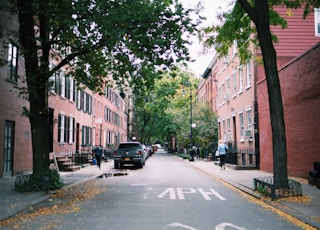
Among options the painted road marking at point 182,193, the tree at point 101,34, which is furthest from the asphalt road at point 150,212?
the tree at point 101,34

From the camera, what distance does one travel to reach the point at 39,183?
12055 millimetres

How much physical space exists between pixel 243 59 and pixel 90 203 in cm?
993

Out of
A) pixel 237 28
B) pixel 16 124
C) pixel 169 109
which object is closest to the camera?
pixel 237 28

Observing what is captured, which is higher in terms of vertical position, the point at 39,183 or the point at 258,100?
the point at 258,100

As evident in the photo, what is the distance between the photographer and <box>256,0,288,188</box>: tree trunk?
10.9 meters

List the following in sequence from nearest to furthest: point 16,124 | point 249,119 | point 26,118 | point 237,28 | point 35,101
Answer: point 35,101, point 237,28, point 16,124, point 26,118, point 249,119

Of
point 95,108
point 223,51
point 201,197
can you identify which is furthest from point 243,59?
point 95,108

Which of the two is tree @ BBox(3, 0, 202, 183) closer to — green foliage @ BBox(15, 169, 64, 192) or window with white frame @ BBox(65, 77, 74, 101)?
green foliage @ BBox(15, 169, 64, 192)

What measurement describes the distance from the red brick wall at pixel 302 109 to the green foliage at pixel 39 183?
33.2 ft

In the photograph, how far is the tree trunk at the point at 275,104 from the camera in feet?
35.6

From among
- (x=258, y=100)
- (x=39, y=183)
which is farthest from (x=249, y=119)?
(x=39, y=183)

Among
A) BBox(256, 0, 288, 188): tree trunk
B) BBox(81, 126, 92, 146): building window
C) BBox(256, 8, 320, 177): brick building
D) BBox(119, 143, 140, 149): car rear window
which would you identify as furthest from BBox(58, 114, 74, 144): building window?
BBox(256, 0, 288, 188): tree trunk

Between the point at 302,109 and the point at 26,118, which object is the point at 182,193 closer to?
the point at 302,109

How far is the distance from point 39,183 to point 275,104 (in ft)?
26.6
